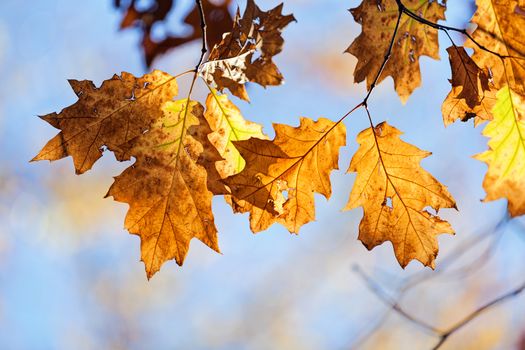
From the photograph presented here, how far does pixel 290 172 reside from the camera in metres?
1.61

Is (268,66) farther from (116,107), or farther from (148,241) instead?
(148,241)

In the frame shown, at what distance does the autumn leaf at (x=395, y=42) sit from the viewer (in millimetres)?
1666

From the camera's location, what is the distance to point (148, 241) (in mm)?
1578

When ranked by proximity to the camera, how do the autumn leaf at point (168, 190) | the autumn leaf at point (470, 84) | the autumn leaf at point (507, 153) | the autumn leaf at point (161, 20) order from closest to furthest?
the autumn leaf at point (507, 153) → the autumn leaf at point (470, 84) → the autumn leaf at point (168, 190) → the autumn leaf at point (161, 20)

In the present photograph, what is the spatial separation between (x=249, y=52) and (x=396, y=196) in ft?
2.04

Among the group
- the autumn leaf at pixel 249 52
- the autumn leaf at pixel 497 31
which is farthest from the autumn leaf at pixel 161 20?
the autumn leaf at pixel 497 31

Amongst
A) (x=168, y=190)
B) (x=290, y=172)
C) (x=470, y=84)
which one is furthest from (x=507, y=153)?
(x=168, y=190)

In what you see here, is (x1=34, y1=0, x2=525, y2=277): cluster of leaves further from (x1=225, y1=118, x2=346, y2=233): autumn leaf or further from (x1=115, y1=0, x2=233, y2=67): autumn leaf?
(x1=115, y1=0, x2=233, y2=67): autumn leaf

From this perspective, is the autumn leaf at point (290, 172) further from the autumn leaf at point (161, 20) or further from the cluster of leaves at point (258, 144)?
the autumn leaf at point (161, 20)

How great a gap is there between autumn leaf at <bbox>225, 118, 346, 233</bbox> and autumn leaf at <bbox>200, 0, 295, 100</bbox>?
7.6 inches

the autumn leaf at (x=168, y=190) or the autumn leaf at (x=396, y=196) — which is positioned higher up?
the autumn leaf at (x=168, y=190)

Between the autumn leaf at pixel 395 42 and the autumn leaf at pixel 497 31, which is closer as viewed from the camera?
the autumn leaf at pixel 497 31

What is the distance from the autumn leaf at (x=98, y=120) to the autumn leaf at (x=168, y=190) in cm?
5

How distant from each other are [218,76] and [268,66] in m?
0.16
